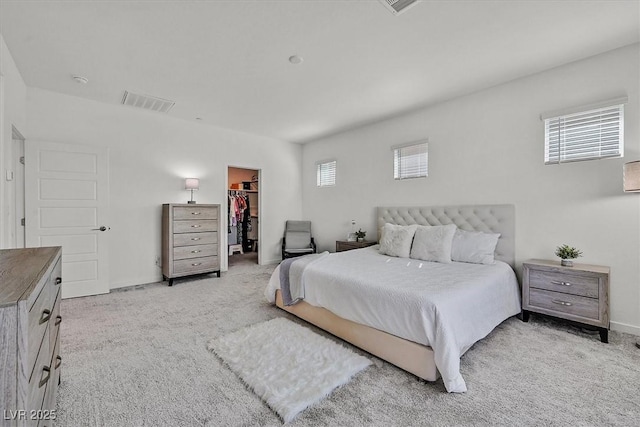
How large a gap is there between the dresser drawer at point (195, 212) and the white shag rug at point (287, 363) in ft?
8.23

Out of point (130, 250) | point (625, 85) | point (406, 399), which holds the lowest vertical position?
point (406, 399)

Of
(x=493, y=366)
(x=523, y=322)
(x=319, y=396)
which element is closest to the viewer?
(x=319, y=396)

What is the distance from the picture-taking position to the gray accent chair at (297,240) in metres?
5.79

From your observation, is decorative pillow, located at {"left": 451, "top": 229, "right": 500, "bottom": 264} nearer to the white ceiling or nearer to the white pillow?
the white pillow

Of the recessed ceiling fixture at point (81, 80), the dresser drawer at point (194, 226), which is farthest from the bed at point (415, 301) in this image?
the recessed ceiling fixture at point (81, 80)

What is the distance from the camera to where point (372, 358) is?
7.36ft

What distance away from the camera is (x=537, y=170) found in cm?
321

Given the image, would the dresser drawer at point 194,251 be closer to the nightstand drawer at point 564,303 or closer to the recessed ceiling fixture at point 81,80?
the recessed ceiling fixture at point 81,80

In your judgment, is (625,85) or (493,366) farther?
(625,85)

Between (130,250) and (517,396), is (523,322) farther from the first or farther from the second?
(130,250)

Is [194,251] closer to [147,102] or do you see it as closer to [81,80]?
[147,102]

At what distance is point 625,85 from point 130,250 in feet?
20.9

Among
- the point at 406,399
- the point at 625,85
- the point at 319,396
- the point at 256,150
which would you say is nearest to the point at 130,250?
the point at 256,150

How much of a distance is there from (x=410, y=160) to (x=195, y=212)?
3.57m
